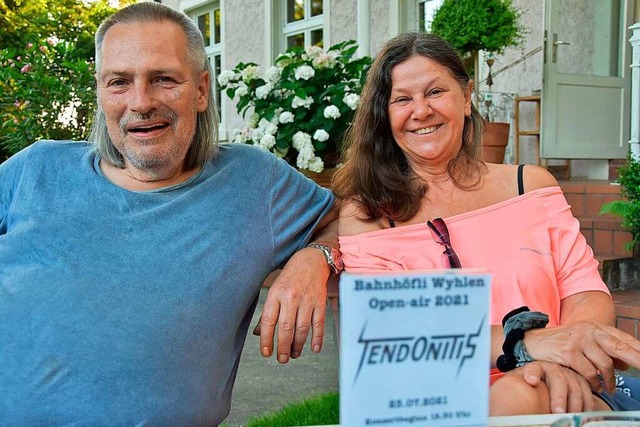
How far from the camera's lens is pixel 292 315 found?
1.25 meters

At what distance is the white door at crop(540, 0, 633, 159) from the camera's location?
532 centimetres

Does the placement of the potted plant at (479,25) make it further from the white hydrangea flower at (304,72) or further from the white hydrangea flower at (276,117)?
the white hydrangea flower at (276,117)

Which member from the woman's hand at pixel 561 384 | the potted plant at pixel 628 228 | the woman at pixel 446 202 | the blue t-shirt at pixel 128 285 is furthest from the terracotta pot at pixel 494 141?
the woman's hand at pixel 561 384

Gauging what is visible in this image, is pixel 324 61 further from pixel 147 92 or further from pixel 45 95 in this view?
pixel 45 95

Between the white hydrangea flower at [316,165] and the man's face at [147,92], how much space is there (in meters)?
2.28

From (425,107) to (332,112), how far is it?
2110 mm

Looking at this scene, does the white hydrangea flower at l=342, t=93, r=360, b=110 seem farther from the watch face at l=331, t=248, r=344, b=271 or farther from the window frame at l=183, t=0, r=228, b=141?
the window frame at l=183, t=0, r=228, b=141

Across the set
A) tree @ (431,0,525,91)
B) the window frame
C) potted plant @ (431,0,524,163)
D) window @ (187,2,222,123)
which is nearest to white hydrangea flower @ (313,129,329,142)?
potted plant @ (431,0,524,163)

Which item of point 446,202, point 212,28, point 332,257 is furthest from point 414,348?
point 212,28

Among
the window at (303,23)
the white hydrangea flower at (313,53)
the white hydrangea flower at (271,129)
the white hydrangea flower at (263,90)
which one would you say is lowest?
the white hydrangea flower at (271,129)

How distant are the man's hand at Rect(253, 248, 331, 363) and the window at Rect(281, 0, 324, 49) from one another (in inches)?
259

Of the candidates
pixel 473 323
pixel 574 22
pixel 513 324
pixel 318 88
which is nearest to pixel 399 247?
pixel 513 324

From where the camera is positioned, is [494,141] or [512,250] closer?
[512,250]

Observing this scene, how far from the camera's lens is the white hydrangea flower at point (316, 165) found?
3.81 metres
